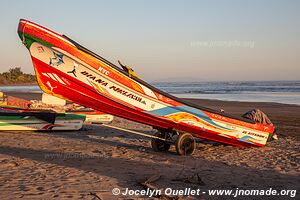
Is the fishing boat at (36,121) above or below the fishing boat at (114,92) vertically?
below

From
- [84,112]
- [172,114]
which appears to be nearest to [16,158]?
[172,114]

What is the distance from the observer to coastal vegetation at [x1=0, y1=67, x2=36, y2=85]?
8675 cm

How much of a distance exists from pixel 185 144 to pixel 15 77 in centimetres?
9172

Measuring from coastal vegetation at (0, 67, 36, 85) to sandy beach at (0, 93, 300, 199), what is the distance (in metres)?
82.6

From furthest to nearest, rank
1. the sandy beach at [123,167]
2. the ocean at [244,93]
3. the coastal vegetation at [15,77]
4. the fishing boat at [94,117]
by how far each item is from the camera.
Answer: the coastal vegetation at [15,77] < the ocean at [244,93] < the fishing boat at [94,117] < the sandy beach at [123,167]

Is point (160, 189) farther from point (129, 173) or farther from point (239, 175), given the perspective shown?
point (239, 175)

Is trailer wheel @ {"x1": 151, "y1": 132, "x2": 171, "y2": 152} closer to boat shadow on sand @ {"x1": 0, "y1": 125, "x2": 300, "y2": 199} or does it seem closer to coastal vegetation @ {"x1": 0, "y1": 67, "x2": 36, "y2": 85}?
boat shadow on sand @ {"x1": 0, "y1": 125, "x2": 300, "y2": 199}

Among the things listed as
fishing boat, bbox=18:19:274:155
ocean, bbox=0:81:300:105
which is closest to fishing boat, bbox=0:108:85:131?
fishing boat, bbox=18:19:274:155

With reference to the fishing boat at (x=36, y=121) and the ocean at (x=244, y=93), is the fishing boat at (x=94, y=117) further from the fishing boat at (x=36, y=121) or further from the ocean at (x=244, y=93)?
the ocean at (x=244, y=93)

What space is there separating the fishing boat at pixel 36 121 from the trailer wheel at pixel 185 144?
556cm

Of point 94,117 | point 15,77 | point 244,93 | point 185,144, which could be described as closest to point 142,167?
point 185,144

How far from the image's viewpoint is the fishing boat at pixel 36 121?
37.6ft

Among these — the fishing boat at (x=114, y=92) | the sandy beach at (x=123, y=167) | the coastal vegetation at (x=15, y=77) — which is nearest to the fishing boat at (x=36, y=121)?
the sandy beach at (x=123, y=167)

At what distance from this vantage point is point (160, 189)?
200 inches
